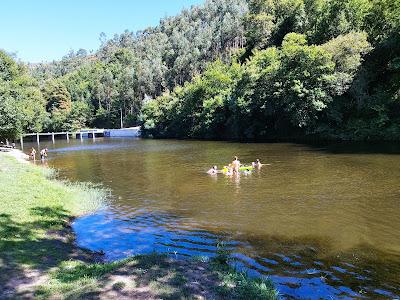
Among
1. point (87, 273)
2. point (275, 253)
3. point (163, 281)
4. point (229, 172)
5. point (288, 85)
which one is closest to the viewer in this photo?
point (163, 281)

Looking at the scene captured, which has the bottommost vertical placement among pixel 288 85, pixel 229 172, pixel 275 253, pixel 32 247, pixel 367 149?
pixel 275 253

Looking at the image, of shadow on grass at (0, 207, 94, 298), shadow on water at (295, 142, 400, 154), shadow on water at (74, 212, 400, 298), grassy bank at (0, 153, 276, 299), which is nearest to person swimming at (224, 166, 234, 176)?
shadow on water at (74, 212, 400, 298)

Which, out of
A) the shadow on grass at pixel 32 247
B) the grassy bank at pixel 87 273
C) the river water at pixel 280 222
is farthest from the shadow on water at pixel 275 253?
the grassy bank at pixel 87 273

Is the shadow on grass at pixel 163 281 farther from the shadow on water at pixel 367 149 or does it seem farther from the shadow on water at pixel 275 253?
the shadow on water at pixel 367 149

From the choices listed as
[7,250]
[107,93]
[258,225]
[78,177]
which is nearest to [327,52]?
[78,177]

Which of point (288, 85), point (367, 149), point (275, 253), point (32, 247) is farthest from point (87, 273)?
point (288, 85)

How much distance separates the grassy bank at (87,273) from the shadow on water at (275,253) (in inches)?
48.2

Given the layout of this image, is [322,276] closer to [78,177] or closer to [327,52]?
[78,177]

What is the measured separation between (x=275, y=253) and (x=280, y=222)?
13.5 ft

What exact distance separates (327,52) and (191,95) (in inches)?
1727

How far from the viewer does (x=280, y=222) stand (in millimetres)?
17484

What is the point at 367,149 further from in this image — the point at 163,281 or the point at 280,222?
the point at 163,281

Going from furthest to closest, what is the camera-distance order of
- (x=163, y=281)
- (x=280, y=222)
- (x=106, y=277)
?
(x=280, y=222) → (x=106, y=277) → (x=163, y=281)

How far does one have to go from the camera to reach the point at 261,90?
65312mm
